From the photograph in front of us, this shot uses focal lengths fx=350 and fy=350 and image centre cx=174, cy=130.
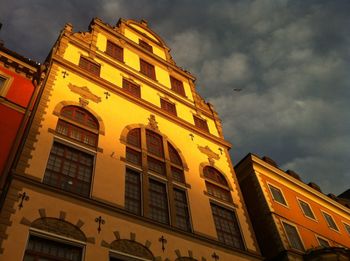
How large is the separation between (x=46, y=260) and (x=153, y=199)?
7276mm

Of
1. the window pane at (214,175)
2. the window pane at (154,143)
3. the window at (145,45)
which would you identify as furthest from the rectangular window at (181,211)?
the window at (145,45)

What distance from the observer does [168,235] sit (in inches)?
664

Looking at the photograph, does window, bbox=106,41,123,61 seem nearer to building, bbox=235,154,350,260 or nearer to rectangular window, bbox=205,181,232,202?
rectangular window, bbox=205,181,232,202

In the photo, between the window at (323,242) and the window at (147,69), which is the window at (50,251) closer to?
the window at (147,69)

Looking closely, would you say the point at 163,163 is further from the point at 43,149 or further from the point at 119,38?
the point at 119,38

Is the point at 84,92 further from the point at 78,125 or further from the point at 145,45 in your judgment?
the point at 145,45

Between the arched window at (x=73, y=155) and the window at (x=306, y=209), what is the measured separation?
20304 mm

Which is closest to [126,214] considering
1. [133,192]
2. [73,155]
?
[133,192]

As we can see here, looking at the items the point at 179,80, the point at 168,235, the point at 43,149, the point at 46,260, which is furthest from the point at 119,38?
the point at 46,260

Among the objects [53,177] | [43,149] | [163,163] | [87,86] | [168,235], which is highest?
[87,86]

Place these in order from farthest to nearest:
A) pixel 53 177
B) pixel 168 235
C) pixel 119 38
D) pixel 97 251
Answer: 1. pixel 119 38
2. pixel 168 235
3. pixel 53 177
4. pixel 97 251

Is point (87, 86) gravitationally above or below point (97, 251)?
above

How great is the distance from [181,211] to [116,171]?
444 cm

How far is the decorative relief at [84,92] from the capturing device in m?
21.0
